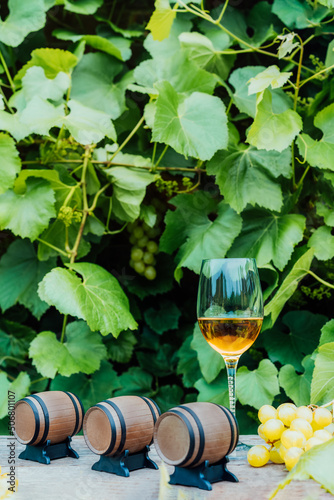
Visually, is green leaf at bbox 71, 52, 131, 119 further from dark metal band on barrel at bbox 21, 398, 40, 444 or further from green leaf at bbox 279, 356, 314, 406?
dark metal band on barrel at bbox 21, 398, 40, 444

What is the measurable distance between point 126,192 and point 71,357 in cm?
49

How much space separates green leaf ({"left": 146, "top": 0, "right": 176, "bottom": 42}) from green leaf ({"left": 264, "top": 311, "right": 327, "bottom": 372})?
891 mm

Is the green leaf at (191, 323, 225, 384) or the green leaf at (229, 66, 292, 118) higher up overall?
the green leaf at (229, 66, 292, 118)

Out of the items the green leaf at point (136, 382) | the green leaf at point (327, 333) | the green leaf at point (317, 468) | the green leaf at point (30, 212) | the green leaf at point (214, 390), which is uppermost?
the green leaf at point (317, 468)

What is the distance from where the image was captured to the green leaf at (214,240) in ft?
4.83

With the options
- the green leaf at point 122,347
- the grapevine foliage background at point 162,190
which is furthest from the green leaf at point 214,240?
the green leaf at point 122,347

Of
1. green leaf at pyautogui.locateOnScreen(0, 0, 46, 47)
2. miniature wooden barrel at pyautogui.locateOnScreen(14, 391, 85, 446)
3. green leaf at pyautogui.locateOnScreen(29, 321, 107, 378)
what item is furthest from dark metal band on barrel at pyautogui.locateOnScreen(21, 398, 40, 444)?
green leaf at pyautogui.locateOnScreen(0, 0, 46, 47)

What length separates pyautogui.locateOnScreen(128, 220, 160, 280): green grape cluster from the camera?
5.76 ft

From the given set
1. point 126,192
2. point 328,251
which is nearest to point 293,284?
point 328,251

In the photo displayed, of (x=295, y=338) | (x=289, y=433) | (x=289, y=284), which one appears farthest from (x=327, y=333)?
(x=289, y=433)

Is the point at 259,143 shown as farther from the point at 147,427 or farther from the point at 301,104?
the point at 147,427

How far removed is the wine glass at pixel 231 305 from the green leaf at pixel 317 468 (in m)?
0.30

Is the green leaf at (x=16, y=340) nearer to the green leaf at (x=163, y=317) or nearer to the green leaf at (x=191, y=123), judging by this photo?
the green leaf at (x=163, y=317)

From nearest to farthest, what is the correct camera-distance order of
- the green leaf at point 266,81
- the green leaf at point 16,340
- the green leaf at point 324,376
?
the green leaf at point 324,376 → the green leaf at point 266,81 → the green leaf at point 16,340
